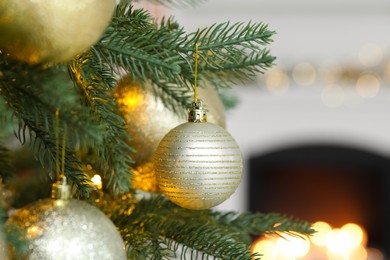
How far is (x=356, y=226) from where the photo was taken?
237 centimetres

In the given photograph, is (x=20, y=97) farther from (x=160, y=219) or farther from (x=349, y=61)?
(x=349, y=61)

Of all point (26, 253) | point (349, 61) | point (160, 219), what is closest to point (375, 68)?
point (349, 61)

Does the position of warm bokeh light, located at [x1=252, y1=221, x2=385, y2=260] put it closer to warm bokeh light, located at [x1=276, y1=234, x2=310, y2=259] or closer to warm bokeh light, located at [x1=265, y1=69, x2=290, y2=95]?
warm bokeh light, located at [x1=276, y1=234, x2=310, y2=259]

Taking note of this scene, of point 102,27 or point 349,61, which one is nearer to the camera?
point 102,27

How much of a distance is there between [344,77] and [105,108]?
1880mm

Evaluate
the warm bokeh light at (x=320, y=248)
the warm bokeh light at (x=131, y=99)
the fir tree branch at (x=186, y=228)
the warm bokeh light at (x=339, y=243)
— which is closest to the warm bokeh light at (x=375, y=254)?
the warm bokeh light at (x=320, y=248)

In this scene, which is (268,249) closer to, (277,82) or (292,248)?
(292,248)

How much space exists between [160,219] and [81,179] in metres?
0.10

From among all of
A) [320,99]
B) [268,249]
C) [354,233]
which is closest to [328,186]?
[354,233]

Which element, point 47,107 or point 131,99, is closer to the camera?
point 47,107

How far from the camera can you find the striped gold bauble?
0.36m

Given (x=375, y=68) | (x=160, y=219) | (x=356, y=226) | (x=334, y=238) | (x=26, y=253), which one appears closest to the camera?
(x=26, y=253)

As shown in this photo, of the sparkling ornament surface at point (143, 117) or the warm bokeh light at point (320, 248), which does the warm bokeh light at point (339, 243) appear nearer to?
the warm bokeh light at point (320, 248)

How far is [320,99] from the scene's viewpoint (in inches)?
86.5
